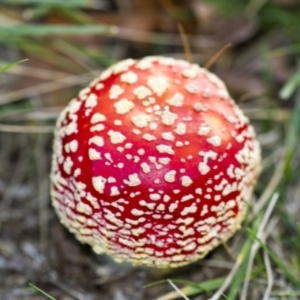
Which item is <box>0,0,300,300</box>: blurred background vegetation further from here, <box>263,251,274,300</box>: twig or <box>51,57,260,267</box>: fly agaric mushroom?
<box>51,57,260,267</box>: fly agaric mushroom

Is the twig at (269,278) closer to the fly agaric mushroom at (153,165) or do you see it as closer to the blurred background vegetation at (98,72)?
the blurred background vegetation at (98,72)

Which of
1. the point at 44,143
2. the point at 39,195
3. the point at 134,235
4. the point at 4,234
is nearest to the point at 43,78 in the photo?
the point at 44,143

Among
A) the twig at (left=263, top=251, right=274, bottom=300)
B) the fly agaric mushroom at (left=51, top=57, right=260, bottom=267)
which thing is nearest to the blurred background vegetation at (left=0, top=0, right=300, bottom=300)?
the twig at (left=263, top=251, right=274, bottom=300)

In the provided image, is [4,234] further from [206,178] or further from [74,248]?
[206,178]

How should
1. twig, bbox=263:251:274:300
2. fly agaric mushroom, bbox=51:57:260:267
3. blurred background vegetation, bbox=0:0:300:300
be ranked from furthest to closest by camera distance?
blurred background vegetation, bbox=0:0:300:300
twig, bbox=263:251:274:300
fly agaric mushroom, bbox=51:57:260:267

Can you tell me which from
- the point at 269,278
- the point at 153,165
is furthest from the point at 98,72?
the point at 269,278
